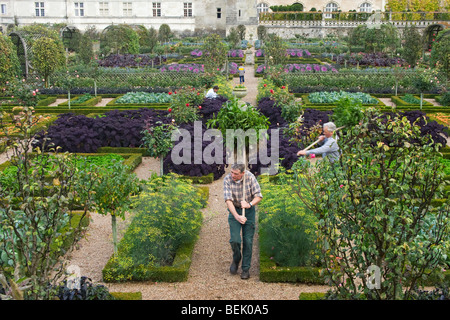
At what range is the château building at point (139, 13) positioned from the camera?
136 ft

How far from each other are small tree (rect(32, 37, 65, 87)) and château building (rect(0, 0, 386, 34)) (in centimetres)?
2332

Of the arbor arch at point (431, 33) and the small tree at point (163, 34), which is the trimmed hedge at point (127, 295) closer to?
the arbor arch at point (431, 33)

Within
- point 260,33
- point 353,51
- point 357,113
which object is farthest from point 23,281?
point 260,33

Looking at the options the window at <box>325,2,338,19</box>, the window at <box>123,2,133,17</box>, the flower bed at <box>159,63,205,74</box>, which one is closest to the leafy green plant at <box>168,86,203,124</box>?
the flower bed at <box>159,63,205,74</box>

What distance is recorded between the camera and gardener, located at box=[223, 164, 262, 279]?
589 cm

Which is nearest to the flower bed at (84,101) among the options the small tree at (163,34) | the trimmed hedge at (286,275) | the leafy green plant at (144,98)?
the leafy green plant at (144,98)

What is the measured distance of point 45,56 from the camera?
1866 centimetres

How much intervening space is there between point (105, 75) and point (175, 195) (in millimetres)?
14777

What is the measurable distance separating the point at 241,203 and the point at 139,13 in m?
38.3

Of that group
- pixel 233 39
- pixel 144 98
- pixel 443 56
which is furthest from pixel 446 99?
pixel 233 39

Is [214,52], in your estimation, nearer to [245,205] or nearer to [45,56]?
[45,56]

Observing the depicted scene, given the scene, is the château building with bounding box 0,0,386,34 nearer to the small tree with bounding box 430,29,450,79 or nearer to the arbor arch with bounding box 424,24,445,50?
the arbor arch with bounding box 424,24,445,50

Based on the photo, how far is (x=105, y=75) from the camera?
2039 cm
